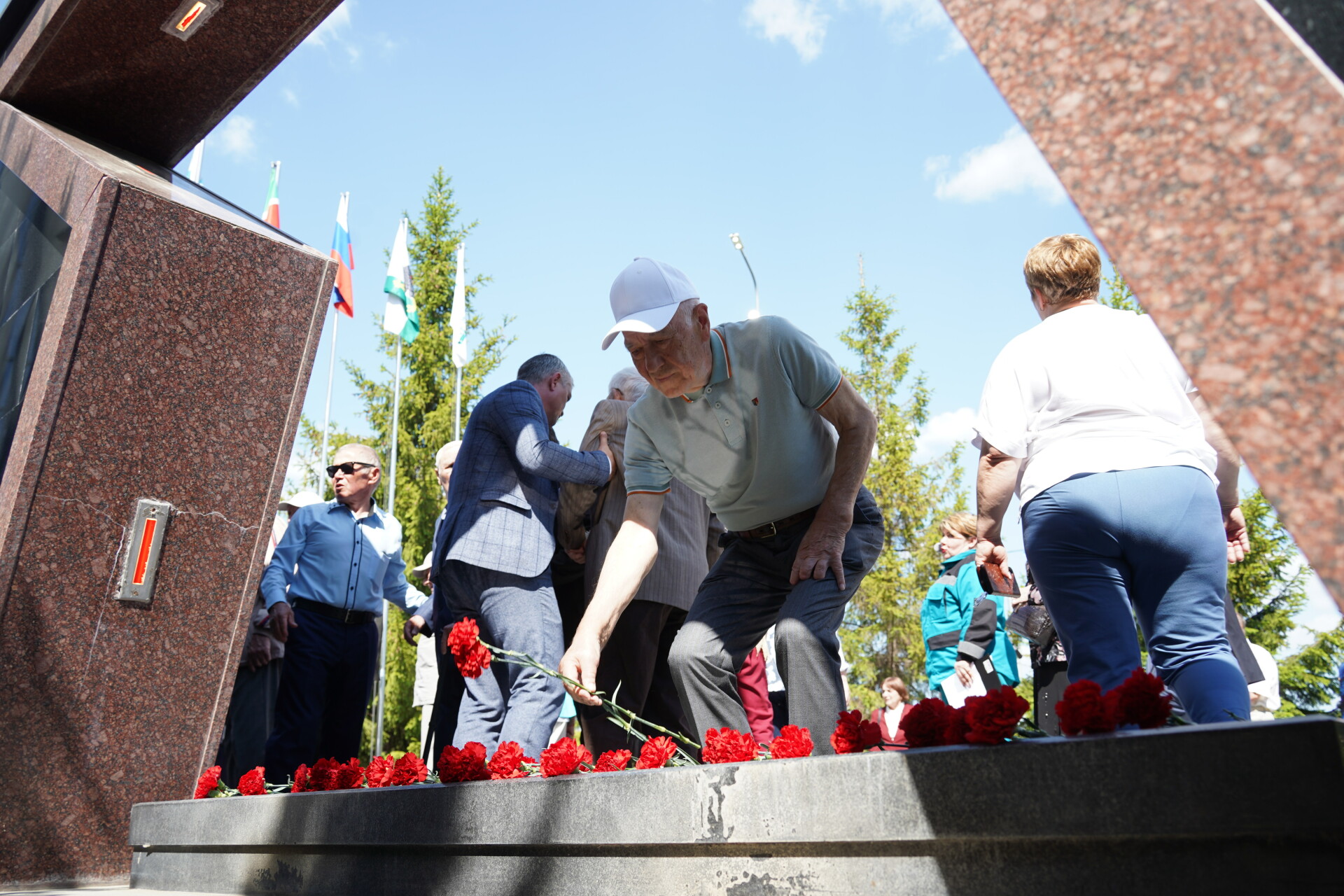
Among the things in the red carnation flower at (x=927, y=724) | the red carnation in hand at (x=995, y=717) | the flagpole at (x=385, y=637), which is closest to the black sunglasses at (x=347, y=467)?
the red carnation flower at (x=927, y=724)

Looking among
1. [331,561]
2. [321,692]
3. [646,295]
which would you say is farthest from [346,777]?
[331,561]

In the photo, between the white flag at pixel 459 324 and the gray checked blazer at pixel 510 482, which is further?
the white flag at pixel 459 324

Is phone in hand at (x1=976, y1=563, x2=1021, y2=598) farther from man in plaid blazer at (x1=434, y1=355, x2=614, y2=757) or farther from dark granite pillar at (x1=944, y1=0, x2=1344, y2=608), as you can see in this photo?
dark granite pillar at (x1=944, y1=0, x2=1344, y2=608)

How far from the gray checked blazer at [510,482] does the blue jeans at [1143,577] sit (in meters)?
2.37

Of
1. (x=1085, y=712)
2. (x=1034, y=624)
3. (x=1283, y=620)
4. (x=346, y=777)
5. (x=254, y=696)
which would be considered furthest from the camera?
(x=1283, y=620)

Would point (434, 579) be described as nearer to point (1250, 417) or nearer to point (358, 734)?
point (358, 734)

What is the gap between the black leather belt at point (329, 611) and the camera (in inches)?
242

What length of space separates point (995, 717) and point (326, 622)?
5.04 meters

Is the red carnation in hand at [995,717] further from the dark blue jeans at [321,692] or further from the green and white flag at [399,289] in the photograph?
the green and white flag at [399,289]

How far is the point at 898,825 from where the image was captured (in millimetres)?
1944

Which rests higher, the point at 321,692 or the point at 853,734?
the point at 321,692

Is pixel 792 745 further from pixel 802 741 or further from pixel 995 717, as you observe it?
pixel 995 717

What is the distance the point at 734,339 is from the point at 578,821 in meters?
1.68

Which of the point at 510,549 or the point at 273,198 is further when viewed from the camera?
the point at 273,198
